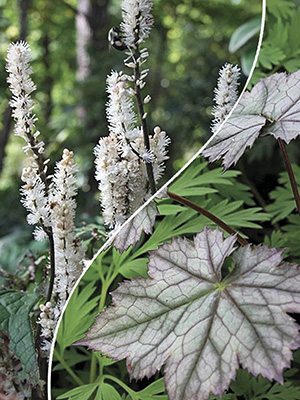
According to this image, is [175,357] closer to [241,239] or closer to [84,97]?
[241,239]

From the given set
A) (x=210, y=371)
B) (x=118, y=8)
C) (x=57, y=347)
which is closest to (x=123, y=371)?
(x=57, y=347)

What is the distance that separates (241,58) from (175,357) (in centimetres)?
40

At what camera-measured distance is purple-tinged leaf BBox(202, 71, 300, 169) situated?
1.63 feet

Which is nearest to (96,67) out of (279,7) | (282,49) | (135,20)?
(135,20)

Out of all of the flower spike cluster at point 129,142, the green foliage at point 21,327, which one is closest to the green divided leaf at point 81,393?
the green foliage at point 21,327

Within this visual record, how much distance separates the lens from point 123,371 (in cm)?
55

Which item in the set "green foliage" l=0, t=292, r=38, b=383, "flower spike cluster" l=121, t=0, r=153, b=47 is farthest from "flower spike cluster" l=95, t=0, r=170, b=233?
"green foliage" l=0, t=292, r=38, b=383

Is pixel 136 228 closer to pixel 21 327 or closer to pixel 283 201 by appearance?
pixel 21 327

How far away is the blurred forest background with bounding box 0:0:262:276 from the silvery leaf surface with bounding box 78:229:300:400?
110 millimetres

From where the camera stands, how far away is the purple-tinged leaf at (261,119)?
19.6 inches

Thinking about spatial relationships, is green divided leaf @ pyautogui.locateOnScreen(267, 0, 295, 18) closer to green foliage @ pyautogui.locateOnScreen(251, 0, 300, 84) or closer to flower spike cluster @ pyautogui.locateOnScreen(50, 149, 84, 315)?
green foliage @ pyautogui.locateOnScreen(251, 0, 300, 84)

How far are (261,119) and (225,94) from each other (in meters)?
0.06

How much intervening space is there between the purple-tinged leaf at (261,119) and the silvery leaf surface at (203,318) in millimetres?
75

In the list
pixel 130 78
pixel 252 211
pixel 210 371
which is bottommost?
pixel 210 371
